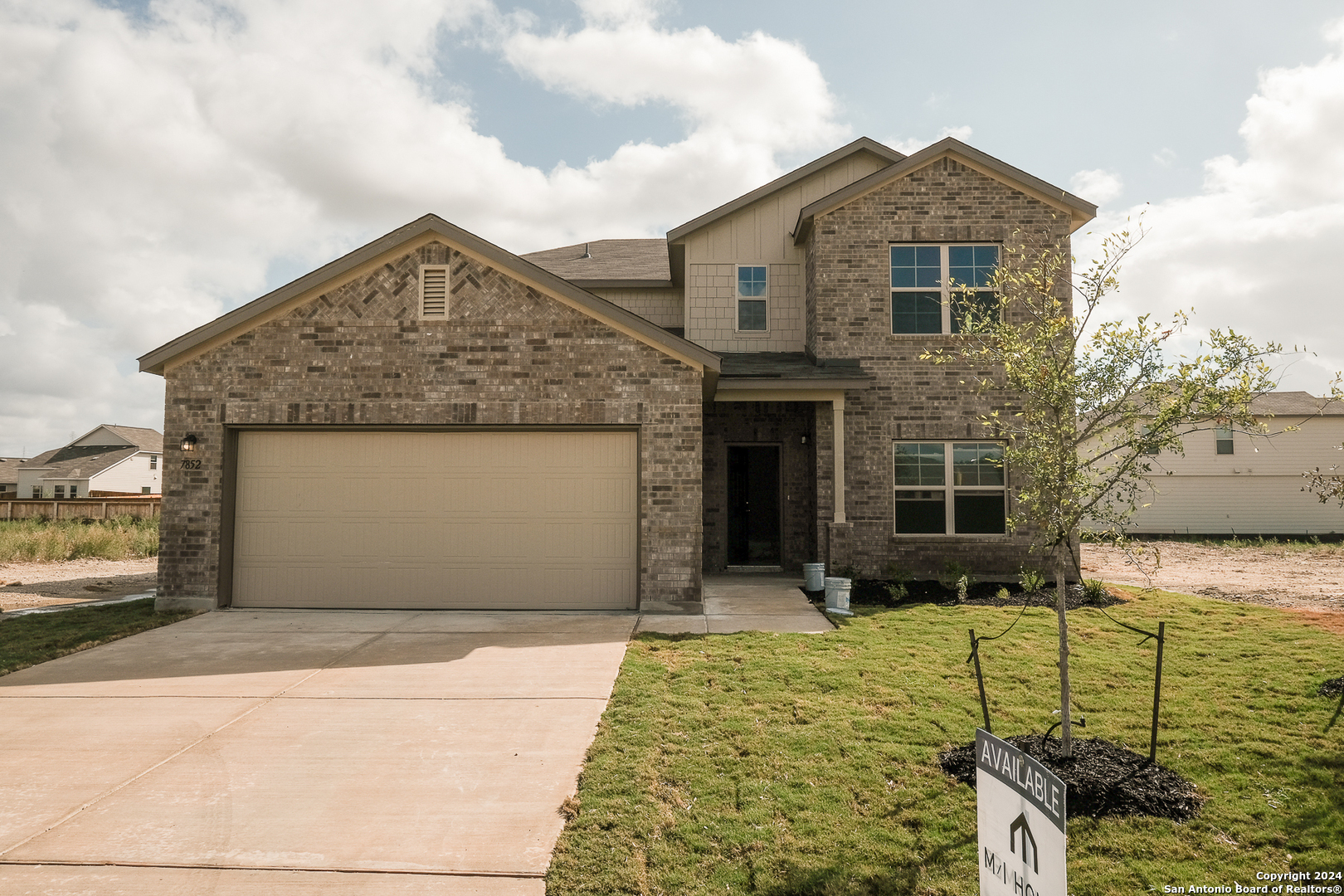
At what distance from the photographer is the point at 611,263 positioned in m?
17.6

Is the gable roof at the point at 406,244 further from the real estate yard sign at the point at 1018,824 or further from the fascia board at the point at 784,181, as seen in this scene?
the real estate yard sign at the point at 1018,824

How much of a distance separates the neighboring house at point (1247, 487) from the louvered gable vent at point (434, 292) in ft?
81.3

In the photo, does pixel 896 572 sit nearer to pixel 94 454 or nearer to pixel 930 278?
pixel 930 278

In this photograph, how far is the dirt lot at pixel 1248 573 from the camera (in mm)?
11766

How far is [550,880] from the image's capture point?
360 cm

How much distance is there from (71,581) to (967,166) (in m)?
17.5

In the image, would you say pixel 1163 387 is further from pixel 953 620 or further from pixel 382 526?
pixel 382 526

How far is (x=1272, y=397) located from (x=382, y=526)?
32.7 m

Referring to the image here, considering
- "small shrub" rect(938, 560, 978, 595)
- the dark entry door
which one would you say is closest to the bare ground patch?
"small shrub" rect(938, 560, 978, 595)

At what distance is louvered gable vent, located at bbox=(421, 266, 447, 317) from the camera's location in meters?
10.4

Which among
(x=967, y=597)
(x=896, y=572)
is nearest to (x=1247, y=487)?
(x=896, y=572)

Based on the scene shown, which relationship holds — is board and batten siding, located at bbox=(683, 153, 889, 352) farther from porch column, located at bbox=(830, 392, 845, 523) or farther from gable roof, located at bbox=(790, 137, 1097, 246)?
porch column, located at bbox=(830, 392, 845, 523)

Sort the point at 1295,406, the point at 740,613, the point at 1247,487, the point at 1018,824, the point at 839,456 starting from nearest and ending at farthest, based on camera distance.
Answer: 1. the point at 1018,824
2. the point at 740,613
3. the point at 839,456
4. the point at 1247,487
5. the point at 1295,406

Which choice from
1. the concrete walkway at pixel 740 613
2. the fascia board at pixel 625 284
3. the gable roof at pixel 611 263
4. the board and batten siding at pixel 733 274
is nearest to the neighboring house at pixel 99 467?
the gable roof at pixel 611 263
